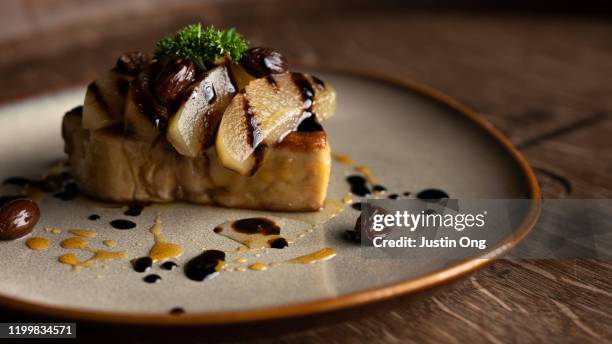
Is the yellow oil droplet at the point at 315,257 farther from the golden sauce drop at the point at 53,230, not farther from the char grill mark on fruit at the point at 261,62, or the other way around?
the golden sauce drop at the point at 53,230

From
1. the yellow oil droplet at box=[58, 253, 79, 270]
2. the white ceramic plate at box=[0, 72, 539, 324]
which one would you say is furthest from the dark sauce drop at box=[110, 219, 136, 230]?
the yellow oil droplet at box=[58, 253, 79, 270]

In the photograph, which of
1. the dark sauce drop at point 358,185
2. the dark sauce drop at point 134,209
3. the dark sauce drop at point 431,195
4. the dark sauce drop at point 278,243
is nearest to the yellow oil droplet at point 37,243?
the dark sauce drop at point 134,209

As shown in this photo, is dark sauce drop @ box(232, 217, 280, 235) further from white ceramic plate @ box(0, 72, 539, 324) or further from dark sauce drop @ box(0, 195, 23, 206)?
dark sauce drop @ box(0, 195, 23, 206)

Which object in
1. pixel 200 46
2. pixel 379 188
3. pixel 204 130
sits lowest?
pixel 379 188

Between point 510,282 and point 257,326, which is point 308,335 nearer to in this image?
point 257,326

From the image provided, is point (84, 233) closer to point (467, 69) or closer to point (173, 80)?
point (173, 80)

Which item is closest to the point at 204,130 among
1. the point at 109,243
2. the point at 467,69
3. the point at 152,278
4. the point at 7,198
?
the point at 109,243

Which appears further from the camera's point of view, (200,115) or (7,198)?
(7,198)
